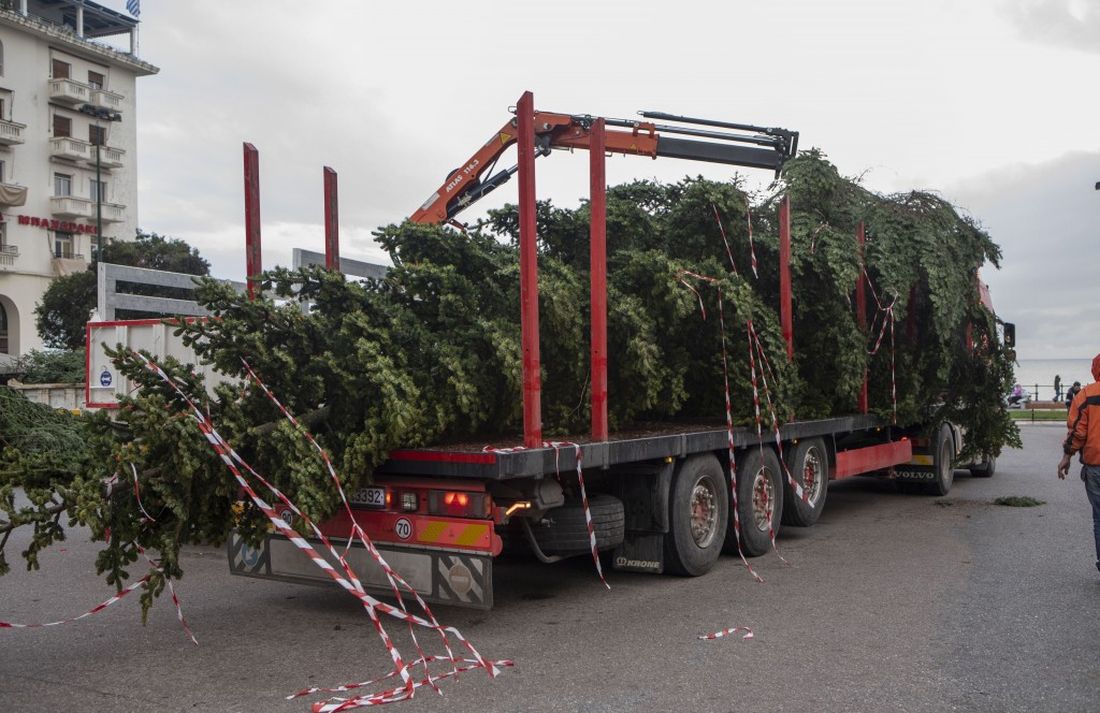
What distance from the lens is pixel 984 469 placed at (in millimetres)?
15648

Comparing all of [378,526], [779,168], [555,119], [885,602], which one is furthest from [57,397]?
[885,602]

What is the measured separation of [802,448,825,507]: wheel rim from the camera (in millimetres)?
10000

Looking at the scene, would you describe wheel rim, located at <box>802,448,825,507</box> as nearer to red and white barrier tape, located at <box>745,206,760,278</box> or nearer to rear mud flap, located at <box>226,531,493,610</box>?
red and white barrier tape, located at <box>745,206,760,278</box>

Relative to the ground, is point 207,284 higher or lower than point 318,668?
higher

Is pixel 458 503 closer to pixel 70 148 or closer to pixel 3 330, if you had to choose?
pixel 3 330

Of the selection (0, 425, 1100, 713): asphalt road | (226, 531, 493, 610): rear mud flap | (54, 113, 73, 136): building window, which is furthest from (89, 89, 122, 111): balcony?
(226, 531, 493, 610): rear mud flap

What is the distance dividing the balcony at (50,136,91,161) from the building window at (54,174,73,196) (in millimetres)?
1035

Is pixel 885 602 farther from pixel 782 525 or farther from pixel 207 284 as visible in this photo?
pixel 207 284

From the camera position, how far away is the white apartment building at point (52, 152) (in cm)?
4962

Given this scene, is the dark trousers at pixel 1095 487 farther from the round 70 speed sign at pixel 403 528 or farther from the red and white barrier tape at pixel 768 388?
the round 70 speed sign at pixel 403 528

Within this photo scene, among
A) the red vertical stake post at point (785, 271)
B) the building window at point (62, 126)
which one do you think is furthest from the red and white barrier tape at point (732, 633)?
the building window at point (62, 126)

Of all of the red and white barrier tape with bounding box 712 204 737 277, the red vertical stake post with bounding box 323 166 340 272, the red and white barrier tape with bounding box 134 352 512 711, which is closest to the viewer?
the red and white barrier tape with bounding box 134 352 512 711

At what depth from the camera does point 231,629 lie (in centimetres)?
636

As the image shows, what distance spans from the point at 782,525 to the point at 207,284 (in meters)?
6.51
